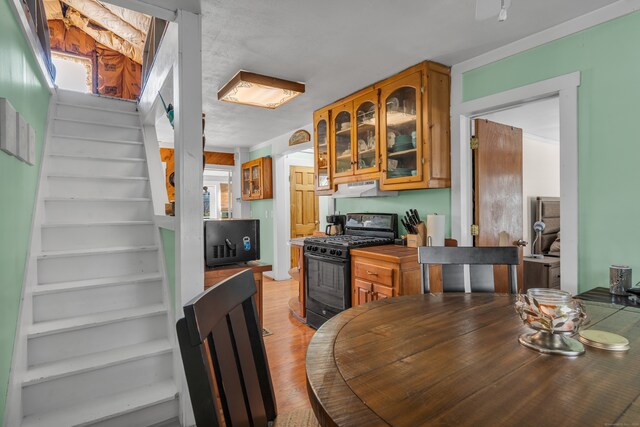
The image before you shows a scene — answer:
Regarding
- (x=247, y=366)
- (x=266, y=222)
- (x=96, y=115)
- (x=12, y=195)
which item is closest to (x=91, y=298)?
(x=12, y=195)

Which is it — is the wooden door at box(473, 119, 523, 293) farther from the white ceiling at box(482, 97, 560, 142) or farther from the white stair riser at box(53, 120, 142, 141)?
the white stair riser at box(53, 120, 142, 141)

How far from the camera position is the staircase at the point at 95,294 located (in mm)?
1854

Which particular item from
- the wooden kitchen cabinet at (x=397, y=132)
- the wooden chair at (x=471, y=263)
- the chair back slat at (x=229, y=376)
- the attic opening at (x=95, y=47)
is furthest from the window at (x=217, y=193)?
the chair back slat at (x=229, y=376)

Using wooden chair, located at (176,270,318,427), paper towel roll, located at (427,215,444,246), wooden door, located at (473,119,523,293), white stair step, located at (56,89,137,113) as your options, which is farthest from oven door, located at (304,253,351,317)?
white stair step, located at (56,89,137,113)

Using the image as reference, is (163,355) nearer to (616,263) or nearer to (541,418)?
(541,418)

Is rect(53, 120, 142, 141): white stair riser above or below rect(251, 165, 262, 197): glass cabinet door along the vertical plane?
above

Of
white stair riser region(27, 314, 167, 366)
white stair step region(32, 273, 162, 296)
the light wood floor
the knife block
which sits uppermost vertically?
the knife block

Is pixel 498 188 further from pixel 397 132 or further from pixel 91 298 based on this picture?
pixel 91 298

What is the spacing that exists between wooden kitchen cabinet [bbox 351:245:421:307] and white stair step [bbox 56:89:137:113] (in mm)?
3010

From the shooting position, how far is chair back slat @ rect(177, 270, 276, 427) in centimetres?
70

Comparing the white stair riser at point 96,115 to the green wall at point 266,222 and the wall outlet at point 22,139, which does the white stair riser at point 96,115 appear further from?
the green wall at point 266,222

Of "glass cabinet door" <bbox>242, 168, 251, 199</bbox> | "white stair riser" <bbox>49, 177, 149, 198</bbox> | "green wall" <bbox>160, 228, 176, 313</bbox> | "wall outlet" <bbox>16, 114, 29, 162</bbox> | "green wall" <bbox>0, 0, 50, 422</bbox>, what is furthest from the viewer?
"glass cabinet door" <bbox>242, 168, 251, 199</bbox>

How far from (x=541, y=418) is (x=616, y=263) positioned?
1.87 m

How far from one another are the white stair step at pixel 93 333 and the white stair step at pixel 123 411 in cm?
31
